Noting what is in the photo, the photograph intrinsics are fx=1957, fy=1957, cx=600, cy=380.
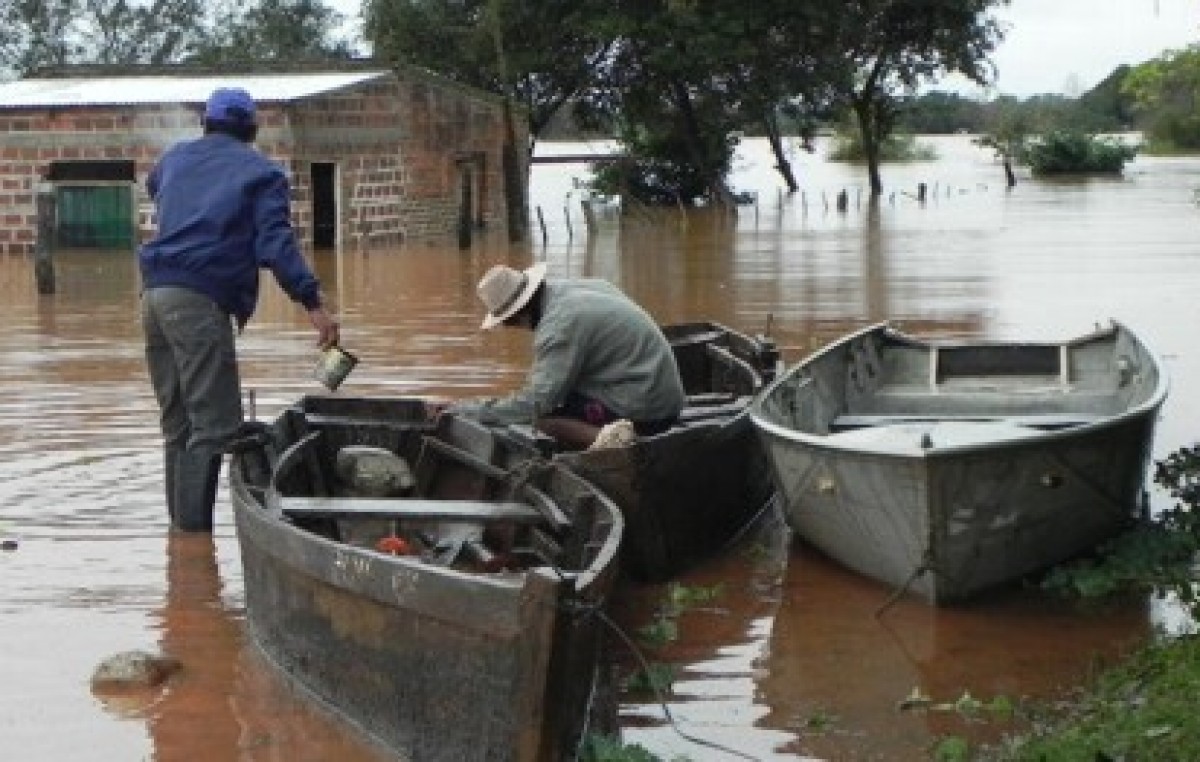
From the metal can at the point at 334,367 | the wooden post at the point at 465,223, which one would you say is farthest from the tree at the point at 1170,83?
the wooden post at the point at 465,223

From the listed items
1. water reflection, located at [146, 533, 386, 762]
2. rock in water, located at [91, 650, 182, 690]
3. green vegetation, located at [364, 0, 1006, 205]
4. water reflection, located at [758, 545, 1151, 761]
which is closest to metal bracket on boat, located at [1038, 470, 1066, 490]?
water reflection, located at [758, 545, 1151, 761]

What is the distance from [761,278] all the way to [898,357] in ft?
44.7

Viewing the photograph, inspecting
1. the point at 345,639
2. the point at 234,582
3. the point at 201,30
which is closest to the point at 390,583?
the point at 345,639

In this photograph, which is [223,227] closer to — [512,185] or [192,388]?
[192,388]

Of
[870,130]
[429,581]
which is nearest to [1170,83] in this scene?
[870,130]

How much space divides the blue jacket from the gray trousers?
108 millimetres

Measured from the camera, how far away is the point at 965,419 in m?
10.9

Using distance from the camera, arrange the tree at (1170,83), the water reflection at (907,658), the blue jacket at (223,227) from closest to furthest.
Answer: the water reflection at (907,658) < the blue jacket at (223,227) < the tree at (1170,83)

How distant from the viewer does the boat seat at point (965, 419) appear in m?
10.0

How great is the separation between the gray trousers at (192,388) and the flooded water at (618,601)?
0.90 ft

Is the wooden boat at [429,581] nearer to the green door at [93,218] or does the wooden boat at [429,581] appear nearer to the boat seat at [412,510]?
the boat seat at [412,510]

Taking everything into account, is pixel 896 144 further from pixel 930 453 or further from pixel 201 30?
pixel 930 453

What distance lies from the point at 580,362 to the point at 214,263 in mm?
1825

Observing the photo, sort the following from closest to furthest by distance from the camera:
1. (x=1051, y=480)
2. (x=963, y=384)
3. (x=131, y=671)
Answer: (x=131, y=671)
(x=1051, y=480)
(x=963, y=384)
